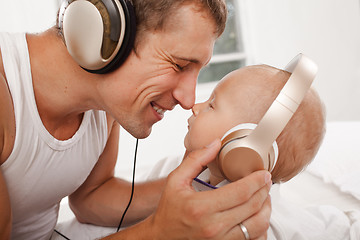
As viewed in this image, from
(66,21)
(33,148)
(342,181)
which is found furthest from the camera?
(342,181)

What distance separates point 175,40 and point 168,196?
1.53ft

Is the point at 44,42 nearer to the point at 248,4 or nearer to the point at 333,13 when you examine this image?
the point at 248,4

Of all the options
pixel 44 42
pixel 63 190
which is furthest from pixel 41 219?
pixel 44 42

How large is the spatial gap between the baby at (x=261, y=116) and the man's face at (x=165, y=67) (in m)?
0.10

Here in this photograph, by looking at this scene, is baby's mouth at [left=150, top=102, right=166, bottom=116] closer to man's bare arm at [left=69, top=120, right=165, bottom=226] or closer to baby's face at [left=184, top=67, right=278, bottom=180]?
baby's face at [left=184, top=67, right=278, bottom=180]

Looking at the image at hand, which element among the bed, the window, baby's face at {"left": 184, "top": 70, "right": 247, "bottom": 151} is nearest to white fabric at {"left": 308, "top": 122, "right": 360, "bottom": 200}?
the bed

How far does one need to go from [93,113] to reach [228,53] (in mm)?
3155

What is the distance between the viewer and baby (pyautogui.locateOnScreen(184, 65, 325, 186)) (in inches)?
40.6

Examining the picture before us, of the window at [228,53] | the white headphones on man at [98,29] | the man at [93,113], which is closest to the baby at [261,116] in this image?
the man at [93,113]

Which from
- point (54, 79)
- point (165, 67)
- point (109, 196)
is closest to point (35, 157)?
point (54, 79)

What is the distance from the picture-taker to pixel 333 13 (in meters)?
3.82

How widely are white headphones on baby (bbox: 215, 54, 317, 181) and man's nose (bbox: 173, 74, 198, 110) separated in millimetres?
317

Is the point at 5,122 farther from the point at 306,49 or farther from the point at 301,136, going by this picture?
the point at 306,49

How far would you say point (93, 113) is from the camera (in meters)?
1.39
